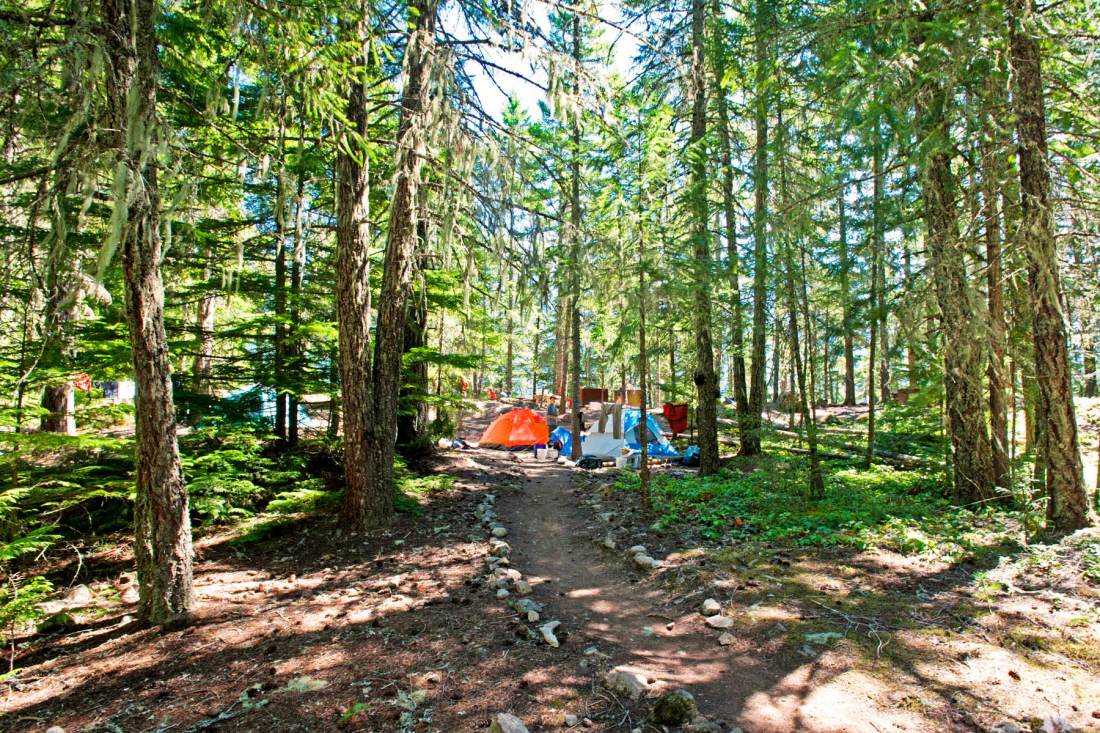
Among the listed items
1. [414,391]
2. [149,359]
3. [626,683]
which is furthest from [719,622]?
[414,391]

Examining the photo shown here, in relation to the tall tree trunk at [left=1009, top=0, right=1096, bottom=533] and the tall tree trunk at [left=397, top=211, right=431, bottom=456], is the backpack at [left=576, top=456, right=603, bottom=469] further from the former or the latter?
the tall tree trunk at [left=1009, top=0, right=1096, bottom=533]

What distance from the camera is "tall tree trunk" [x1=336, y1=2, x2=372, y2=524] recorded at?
684cm

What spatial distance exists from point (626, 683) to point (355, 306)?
549 centimetres

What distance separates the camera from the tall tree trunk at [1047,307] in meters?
5.36

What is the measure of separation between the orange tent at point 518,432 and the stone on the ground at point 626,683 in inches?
561

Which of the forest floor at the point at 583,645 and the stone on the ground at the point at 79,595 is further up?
the forest floor at the point at 583,645

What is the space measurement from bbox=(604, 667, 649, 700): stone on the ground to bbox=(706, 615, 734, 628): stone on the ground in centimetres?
105

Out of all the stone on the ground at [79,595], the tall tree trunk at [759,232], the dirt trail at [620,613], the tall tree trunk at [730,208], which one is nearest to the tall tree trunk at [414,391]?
the dirt trail at [620,613]

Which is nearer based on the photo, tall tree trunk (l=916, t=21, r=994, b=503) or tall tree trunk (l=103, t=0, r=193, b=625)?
tall tree trunk (l=103, t=0, r=193, b=625)

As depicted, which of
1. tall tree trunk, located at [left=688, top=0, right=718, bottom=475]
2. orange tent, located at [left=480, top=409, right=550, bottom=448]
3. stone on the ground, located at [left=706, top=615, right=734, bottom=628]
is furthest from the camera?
orange tent, located at [left=480, top=409, right=550, bottom=448]

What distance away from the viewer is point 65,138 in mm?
3307

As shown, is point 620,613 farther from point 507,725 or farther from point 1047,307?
point 1047,307

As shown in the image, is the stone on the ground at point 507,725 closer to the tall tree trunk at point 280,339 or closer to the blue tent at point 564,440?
the tall tree trunk at point 280,339

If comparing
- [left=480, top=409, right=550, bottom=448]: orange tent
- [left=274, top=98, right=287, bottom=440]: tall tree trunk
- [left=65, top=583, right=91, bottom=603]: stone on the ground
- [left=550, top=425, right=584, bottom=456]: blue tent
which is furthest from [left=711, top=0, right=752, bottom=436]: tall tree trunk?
[left=65, top=583, right=91, bottom=603]: stone on the ground
